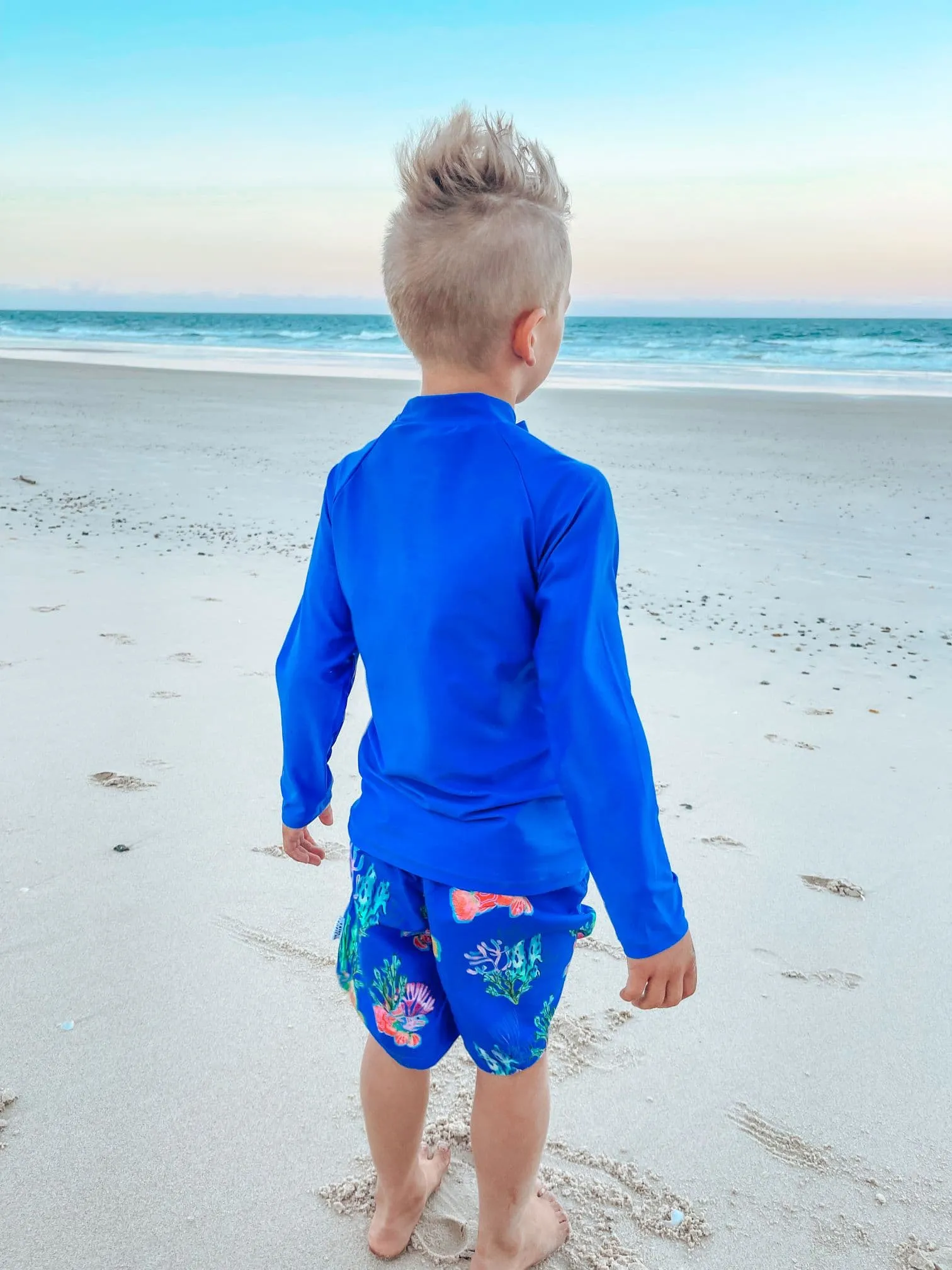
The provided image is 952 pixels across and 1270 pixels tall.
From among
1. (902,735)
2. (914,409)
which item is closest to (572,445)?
(914,409)

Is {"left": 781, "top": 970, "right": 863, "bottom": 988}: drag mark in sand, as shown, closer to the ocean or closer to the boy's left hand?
the boy's left hand

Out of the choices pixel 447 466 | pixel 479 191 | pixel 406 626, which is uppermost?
pixel 479 191

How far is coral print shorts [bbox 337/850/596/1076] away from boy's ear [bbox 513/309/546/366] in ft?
2.20

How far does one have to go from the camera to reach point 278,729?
3523mm

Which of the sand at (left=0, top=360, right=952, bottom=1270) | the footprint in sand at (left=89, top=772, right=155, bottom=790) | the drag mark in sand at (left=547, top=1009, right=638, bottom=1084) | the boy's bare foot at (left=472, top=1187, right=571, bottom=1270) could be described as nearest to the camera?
the boy's bare foot at (left=472, top=1187, right=571, bottom=1270)

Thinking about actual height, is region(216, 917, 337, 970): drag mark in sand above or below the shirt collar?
below

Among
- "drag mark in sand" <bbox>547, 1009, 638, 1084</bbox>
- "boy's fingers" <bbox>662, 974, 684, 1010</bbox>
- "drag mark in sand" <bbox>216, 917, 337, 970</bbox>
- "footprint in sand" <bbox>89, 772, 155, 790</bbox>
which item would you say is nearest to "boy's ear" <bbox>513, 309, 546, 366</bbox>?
"boy's fingers" <bbox>662, 974, 684, 1010</bbox>

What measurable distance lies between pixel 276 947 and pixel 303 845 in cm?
78

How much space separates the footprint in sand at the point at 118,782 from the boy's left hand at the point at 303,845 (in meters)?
1.51

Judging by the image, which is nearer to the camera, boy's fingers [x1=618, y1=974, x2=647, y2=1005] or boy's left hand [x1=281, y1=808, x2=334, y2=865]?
boy's fingers [x1=618, y1=974, x2=647, y2=1005]

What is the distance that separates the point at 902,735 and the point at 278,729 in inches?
84.7

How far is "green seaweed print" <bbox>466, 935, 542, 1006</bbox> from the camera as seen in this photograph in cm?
133

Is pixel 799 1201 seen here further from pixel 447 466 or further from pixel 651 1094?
pixel 447 466

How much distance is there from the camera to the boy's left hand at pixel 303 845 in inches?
63.8
